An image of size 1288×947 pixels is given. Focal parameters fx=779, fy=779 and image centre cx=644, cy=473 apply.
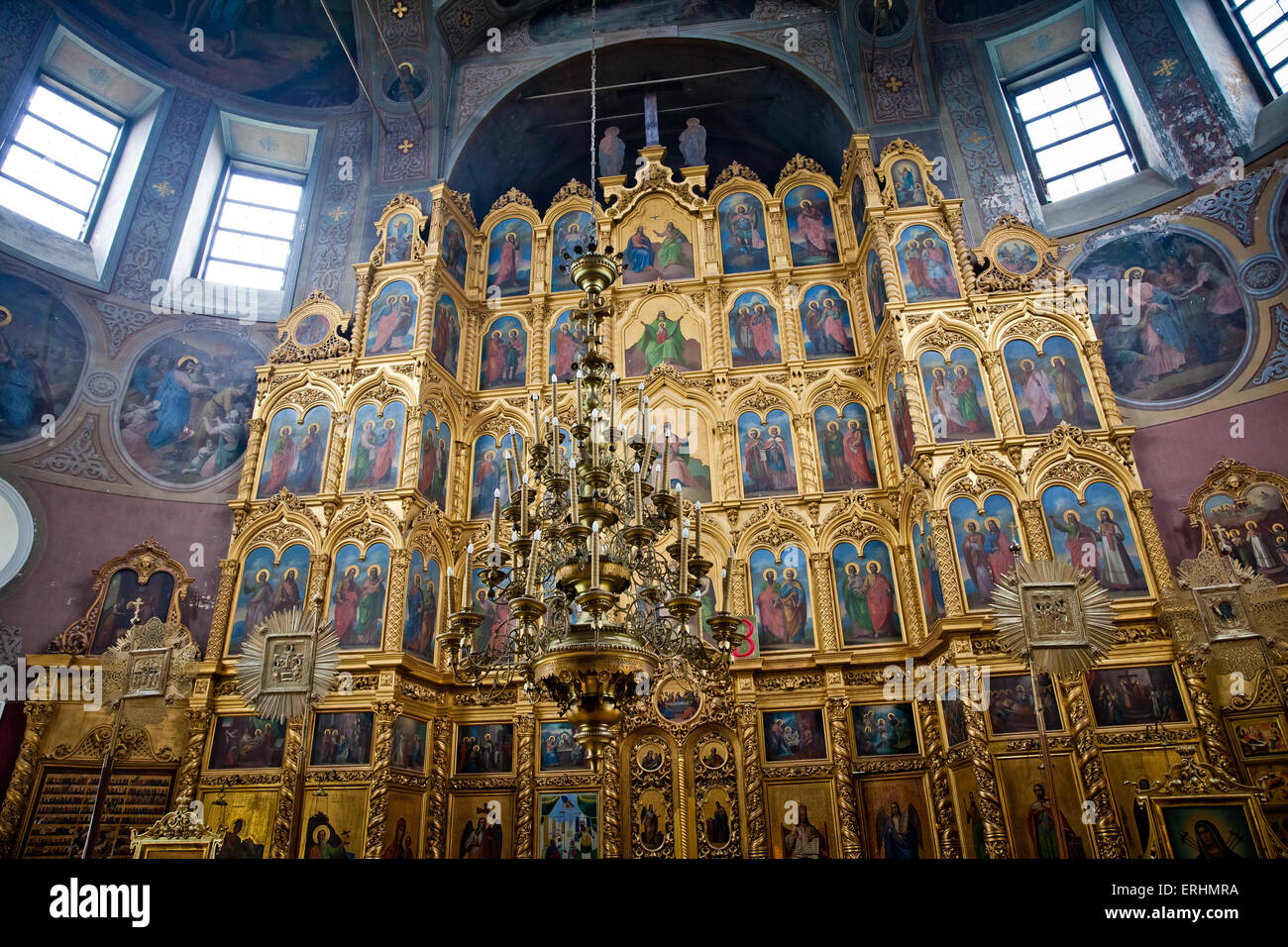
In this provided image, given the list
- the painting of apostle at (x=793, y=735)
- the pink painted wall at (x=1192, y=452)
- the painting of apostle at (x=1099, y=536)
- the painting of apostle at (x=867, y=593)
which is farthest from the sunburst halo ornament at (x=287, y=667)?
the pink painted wall at (x=1192, y=452)

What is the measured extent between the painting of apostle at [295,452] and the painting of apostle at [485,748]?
4.39 metres

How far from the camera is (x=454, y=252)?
1423 cm

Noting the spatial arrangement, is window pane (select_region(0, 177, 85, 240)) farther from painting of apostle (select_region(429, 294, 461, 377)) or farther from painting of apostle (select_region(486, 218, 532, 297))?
painting of apostle (select_region(486, 218, 532, 297))

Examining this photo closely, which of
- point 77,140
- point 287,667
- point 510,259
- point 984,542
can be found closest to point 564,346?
point 510,259

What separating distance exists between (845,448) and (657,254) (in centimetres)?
499

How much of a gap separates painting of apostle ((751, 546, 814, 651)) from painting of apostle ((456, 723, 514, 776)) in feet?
12.6

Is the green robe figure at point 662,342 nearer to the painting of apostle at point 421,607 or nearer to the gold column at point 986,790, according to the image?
the painting of apostle at point 421,607

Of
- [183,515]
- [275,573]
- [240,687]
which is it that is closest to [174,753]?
[240,687]

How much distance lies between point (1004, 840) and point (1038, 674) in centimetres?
189

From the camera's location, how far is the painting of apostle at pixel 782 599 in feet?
36.3

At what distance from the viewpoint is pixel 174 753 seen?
1047cm

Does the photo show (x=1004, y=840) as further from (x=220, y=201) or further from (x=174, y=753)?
(x=220, y=201)

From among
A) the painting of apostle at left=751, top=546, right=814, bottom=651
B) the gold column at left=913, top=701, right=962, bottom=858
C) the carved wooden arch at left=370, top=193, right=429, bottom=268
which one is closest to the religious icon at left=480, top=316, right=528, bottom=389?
the carved wooden arch at left=370, top=193, right=429, bottom=268

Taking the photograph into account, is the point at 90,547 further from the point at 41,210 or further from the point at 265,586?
the point at 41,210
